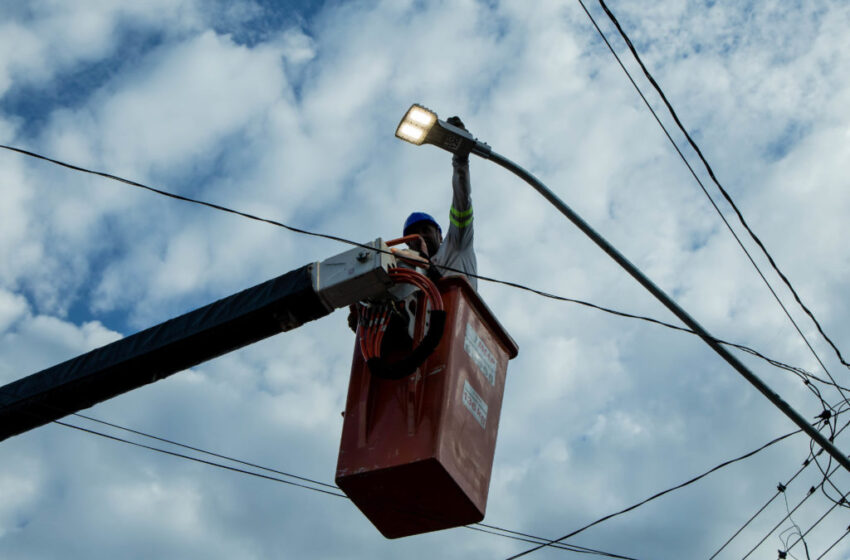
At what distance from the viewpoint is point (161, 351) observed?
22.7 feet

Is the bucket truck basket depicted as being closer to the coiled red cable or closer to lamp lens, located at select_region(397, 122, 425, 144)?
the coiled red cable

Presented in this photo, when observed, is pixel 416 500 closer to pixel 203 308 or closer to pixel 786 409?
pixel 203 308

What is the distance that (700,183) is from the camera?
885 centimetres

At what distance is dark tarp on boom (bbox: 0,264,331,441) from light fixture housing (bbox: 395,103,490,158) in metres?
1.09

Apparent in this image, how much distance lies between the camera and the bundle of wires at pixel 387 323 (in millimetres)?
6770

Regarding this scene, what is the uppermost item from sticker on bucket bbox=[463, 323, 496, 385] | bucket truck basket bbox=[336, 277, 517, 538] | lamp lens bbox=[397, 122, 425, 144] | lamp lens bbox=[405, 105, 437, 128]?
lamp lens bbox=[405, 105, 437, 128]

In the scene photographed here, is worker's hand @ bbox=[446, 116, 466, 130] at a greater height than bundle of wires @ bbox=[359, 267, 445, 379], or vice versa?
worker's hand @ bbox=[446, 116, 466, 130]

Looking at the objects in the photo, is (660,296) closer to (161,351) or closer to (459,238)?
(459,238)

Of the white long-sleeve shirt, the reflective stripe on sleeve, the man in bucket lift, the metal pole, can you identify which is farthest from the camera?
the reflective stripe on sleeve

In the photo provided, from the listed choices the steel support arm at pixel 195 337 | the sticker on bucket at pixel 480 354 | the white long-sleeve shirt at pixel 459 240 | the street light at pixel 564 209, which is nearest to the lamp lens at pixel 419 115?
→ the street light at pixel 564 209

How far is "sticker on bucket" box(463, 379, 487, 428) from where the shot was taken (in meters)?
6.91

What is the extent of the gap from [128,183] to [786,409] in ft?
14.4

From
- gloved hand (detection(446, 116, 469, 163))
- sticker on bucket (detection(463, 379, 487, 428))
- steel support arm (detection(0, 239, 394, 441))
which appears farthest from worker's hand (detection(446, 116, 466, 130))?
sticker on bucket (detection(463, 379, 487, 428))

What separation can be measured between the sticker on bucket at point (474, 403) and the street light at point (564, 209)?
1.29m
